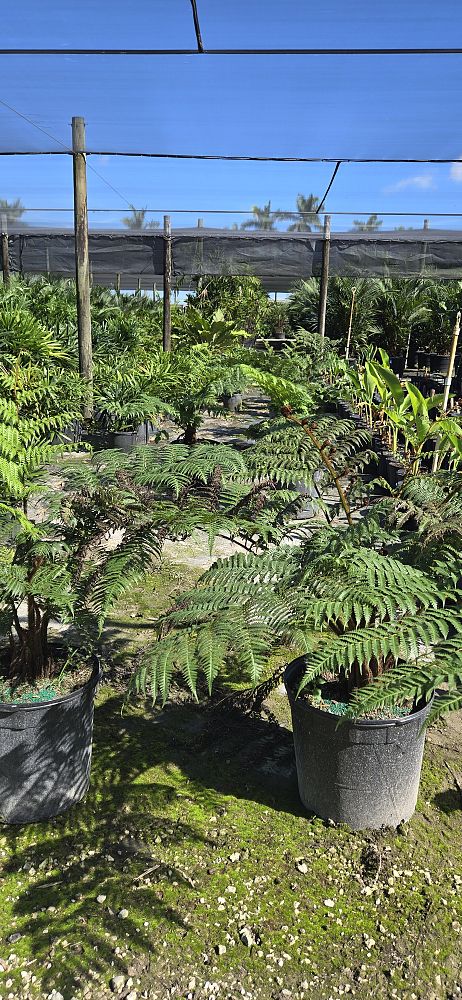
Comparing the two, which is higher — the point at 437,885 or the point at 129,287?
the point at 129,287

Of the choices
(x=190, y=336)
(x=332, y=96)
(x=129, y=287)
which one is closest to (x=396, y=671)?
(x=332, y=96)

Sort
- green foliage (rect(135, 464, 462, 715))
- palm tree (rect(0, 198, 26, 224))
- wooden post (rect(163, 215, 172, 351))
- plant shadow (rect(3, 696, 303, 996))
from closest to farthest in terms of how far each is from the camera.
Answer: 1. green foliage (rect(135, 464, 462, 715))
2. plant shadow (rect(3, 696, 303, 996))
3. wooden post (rect(163, 215, 172, 351))
4. palm tree (rect(0, 198, 26, 224))

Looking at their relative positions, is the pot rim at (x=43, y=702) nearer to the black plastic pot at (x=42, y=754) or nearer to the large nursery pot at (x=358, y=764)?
the black plastic pot at (x=42, y=754)

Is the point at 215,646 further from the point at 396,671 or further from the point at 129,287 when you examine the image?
the point at 129,287

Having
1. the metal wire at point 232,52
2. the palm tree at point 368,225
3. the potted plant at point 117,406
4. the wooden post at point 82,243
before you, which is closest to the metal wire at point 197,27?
the metal wire at point 232,52

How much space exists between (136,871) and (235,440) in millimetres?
6919

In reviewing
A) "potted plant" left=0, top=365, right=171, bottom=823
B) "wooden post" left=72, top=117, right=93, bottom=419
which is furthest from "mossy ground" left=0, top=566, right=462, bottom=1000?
"wooden post" left=72, top=117, right=93, bottom=419

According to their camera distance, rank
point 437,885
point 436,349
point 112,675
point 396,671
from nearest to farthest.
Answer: point 396,671, point 437,885, point 112,675, point 436,349

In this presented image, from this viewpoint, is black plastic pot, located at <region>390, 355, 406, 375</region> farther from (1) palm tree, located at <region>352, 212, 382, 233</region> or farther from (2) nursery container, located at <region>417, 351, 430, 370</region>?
(1) palm tree, located at <region>352, 212, 382, 233</region>

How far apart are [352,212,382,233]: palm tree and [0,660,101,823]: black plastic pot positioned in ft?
29.2

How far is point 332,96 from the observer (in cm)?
623

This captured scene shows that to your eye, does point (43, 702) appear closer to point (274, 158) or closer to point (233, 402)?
point (274, 158)

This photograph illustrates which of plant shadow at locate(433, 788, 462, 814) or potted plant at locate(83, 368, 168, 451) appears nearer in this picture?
plant shadow at locate(433, 788, 462, 814)

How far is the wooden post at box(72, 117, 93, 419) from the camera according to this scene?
6.44 m
